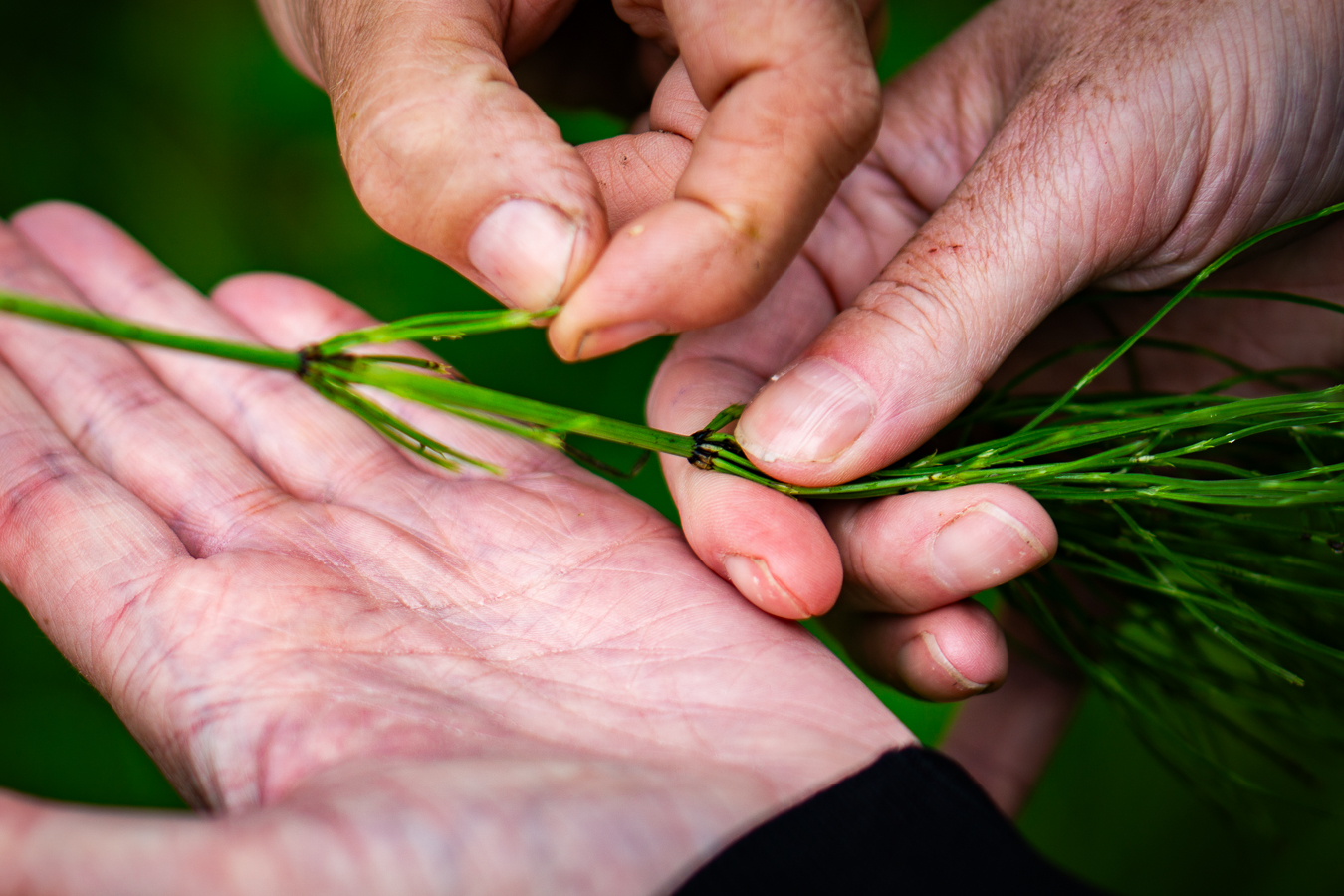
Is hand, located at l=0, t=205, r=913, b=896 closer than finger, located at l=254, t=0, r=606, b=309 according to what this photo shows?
Yes

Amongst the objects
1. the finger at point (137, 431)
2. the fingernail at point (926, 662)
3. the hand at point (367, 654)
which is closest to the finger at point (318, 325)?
the hand at point (367, 654)

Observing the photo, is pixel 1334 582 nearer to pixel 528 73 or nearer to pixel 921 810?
pixel 921 810

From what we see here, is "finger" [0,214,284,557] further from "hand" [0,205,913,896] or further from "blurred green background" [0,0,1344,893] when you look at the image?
"blurred green background" [0,0,1344,893]

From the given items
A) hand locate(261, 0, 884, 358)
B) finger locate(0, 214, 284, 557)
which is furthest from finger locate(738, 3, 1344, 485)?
finger locate(0, 214, 284, 557)

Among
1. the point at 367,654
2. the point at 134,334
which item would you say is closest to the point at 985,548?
the point at 367,654

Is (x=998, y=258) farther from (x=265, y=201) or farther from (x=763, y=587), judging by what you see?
(x=265, y=201)

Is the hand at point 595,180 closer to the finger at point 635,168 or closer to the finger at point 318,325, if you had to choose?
the finger at point 635,168
